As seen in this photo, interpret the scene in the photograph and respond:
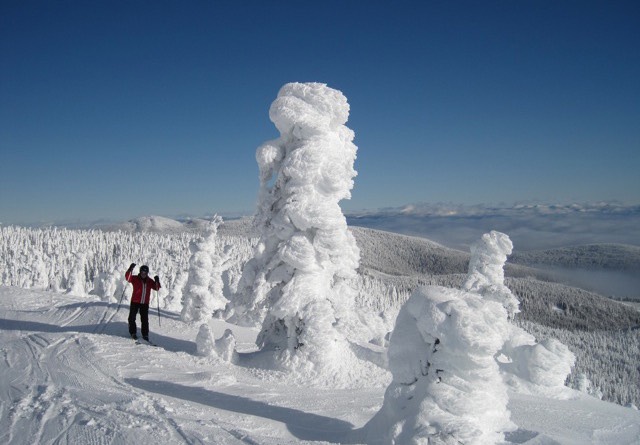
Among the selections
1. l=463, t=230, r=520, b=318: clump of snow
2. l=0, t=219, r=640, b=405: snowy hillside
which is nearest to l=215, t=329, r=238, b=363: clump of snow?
l=0, t=219, r=640, b=405: snowy hillside

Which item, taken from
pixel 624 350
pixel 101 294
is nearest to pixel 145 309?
pixel 101 294

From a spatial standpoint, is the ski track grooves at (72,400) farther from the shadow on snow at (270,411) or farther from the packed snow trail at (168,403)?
the shadow on snow at (270,411)

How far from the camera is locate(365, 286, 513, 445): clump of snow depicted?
6.60 meters

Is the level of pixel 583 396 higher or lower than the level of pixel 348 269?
lower

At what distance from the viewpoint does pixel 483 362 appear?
22.1 ft

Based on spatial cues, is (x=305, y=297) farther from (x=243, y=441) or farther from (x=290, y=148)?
(x=243, y=441)

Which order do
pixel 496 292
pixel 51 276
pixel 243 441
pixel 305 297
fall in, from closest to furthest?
1. pixel 243 441
2. pixel 305 297
3. pixel 496 292
4. pixel 51 276

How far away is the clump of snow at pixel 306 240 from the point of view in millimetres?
13383

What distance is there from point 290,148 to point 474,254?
14.1 m

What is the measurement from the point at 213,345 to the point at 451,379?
26.0ft

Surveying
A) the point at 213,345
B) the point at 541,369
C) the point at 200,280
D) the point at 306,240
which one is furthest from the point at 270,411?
the point at 200,280

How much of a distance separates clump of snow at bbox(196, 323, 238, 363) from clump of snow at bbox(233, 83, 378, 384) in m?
1.58

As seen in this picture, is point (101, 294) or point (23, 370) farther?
point (101, 294)

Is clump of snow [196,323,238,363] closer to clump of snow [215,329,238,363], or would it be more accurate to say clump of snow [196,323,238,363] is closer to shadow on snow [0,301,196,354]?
clump of snow [215,329,238,363]
